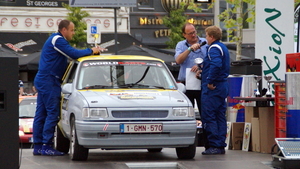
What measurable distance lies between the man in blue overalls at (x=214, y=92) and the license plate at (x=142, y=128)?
1462 mm

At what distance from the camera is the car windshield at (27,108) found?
17539mm

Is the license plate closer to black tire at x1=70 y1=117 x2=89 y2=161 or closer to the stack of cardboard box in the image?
black tire at x1=70 y1=117 x2=89 y2=161

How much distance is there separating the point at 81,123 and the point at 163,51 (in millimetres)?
17519

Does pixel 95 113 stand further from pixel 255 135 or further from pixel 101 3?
pixel 101 3

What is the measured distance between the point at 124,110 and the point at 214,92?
6.00 ft

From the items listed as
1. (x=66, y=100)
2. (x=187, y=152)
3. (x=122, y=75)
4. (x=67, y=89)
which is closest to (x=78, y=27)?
(x=66, y=100)

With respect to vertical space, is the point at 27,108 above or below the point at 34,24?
below

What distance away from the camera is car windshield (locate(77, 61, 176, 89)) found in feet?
32.7

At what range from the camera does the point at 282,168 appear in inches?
340

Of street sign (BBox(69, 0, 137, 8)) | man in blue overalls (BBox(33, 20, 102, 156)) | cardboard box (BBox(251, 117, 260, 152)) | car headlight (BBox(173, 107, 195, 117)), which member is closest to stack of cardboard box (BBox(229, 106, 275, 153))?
cardboard box (BBox(251, 117, 260, 152))

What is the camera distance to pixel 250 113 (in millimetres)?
11375

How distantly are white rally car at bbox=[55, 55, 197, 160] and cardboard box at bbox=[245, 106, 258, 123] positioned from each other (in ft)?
5.68

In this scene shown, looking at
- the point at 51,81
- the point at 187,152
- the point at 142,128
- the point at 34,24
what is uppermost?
the point at 34,24

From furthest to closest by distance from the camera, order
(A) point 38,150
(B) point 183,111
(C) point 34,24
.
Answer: (C) point 34,24 < (A) point 38,150 < (B) point 183,111
